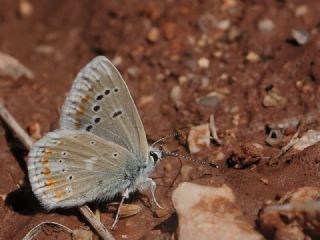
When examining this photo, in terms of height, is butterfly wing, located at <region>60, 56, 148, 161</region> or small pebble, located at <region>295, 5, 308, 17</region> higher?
butterfly wing, located at <region>60, 56, 148, 161</region>

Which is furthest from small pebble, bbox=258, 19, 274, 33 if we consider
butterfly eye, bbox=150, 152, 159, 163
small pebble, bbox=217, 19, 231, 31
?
butterfly eye, bbox=150, 152, 159, 163

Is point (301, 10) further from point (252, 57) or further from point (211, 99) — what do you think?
point (211, 99)

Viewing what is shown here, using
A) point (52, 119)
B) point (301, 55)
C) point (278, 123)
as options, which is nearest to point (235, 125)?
point (278, 123)

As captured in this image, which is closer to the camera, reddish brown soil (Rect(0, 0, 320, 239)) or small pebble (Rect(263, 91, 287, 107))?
reddish brown soil (Rect(0, 0, 320, 239))

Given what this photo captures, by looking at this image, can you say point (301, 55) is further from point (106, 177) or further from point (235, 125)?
point (106, 177)

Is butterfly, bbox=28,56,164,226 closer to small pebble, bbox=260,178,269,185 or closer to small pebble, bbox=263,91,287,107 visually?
small pebble, bbox=260,178,269,185

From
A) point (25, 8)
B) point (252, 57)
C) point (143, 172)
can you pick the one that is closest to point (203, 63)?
point (252, 57)
